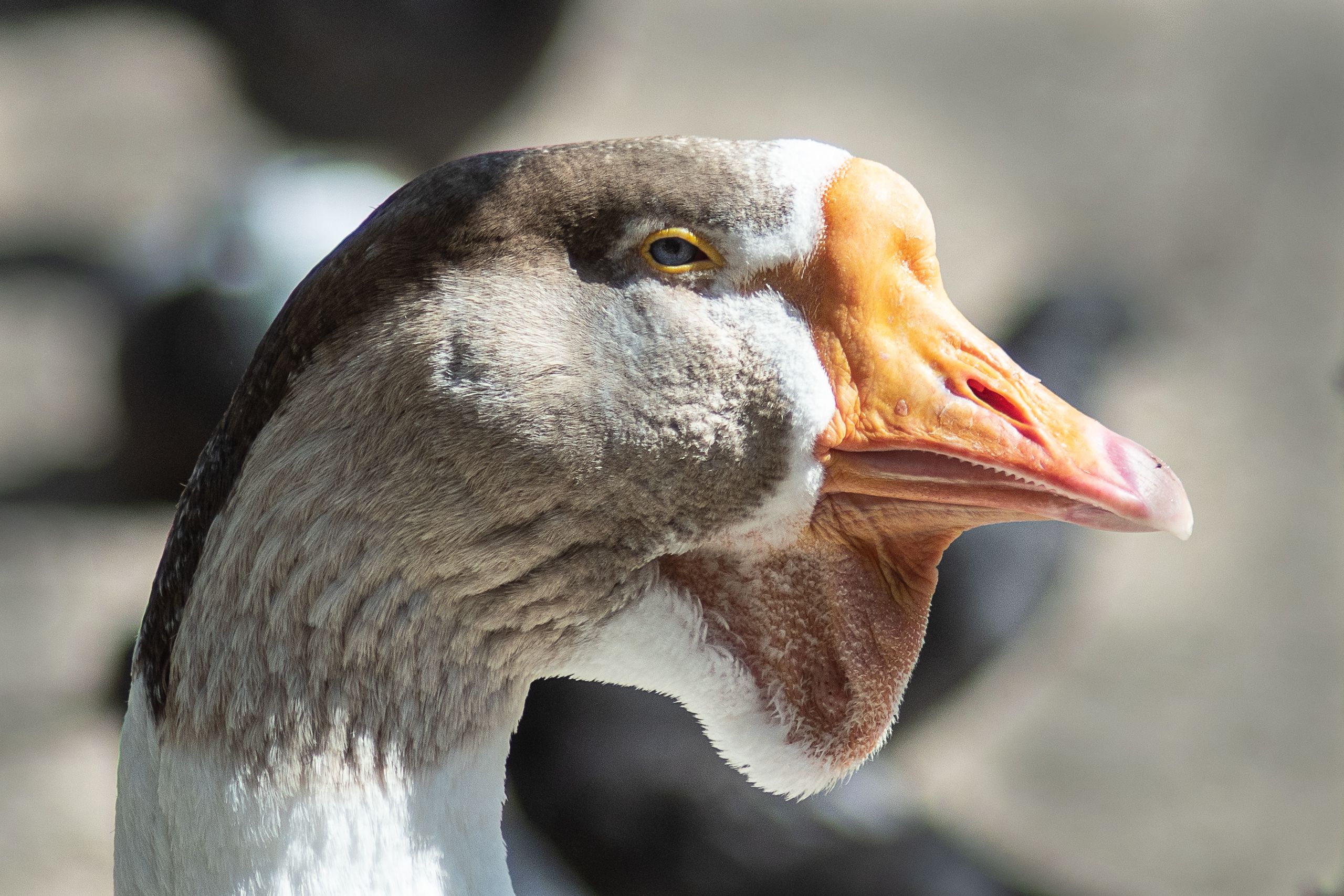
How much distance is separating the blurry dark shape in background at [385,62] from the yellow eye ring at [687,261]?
4.89 meters

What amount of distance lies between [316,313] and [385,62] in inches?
198

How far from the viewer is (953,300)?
6.31m

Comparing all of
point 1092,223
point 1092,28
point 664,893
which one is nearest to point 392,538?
point 664,893

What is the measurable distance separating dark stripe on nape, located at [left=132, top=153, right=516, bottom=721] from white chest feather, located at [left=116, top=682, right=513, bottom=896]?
0.39ft

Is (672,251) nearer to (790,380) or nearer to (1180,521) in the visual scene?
(790,380)

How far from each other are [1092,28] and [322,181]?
5145 millimetres

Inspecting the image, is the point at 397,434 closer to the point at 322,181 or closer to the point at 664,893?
the point at 664,893

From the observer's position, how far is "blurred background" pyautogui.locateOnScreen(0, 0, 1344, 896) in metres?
3.91

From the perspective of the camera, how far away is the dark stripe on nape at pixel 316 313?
155 cm

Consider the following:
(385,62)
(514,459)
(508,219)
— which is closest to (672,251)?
(508,219)

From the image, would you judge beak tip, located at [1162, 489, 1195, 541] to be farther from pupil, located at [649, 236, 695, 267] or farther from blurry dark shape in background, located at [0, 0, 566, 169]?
blurry dark shape in background, located at [0, 0, 566, 169]

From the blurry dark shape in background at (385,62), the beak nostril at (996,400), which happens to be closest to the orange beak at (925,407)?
the beak nostril at (996,400)

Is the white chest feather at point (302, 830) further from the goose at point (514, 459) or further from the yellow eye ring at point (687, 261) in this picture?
the yellow eye ring at point (687, 261)

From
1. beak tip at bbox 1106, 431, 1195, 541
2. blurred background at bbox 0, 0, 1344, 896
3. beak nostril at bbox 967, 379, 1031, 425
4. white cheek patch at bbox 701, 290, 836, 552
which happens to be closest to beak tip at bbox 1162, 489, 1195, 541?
beak tip at bbox 1106, 431, 1195, 541
